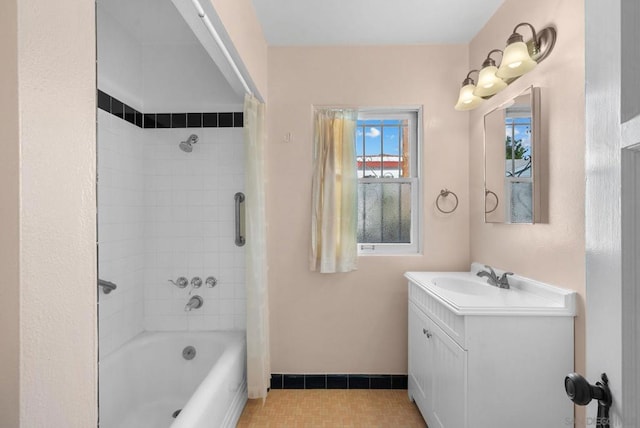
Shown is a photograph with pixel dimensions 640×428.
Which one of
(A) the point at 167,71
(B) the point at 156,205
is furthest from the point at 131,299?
(A) the point at 167,71

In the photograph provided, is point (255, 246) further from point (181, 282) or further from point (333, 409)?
point (333, 409)

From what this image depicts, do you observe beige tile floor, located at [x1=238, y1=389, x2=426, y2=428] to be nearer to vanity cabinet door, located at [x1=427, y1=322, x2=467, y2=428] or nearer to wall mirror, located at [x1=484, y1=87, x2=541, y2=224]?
vanity cabinet door, located at [x1=427, y1=322, x2=467, y2=428]

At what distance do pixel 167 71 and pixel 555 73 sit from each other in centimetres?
245

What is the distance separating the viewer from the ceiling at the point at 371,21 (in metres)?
2.22

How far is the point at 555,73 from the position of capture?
174 cm

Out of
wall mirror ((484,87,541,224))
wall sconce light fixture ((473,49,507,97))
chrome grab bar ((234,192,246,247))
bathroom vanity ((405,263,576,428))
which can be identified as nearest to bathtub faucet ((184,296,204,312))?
chrome grab bar ((234,192,246,247))

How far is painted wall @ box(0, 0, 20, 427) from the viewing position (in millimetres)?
515

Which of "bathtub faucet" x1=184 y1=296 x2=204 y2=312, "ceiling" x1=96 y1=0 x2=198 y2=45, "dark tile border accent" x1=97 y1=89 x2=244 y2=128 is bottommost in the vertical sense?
"bathtub faucet" x1=184 y1=296 x2=204 y2=312

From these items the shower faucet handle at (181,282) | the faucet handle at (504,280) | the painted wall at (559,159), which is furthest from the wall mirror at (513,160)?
the shower faucet handle at (181,282)

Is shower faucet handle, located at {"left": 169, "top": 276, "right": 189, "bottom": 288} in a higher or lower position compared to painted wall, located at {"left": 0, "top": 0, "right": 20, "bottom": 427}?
lower

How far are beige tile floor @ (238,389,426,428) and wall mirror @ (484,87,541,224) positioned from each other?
4.54 ft

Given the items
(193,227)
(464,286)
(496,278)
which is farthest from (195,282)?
(496,278)

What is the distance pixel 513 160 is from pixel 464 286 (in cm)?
85

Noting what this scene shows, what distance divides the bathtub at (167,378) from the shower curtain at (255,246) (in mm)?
114
